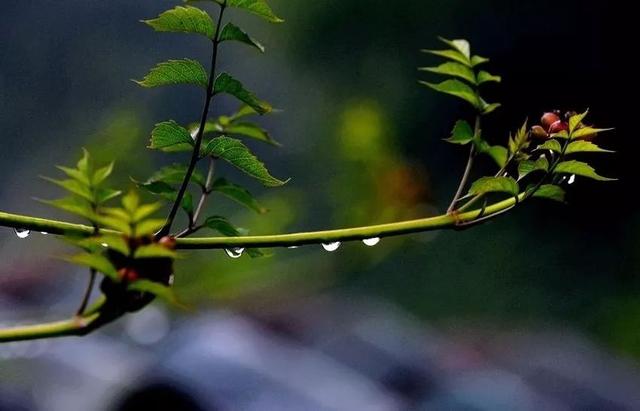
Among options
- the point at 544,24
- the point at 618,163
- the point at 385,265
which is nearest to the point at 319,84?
the point at 385,265

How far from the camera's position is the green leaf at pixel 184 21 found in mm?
450

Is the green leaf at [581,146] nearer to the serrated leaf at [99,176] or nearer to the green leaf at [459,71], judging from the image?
the green leaf at [459,71]

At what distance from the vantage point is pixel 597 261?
11.8 feet

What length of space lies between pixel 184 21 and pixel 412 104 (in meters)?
3.13

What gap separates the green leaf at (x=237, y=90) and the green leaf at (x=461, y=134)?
143mm

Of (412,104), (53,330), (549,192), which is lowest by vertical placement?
(412,104)

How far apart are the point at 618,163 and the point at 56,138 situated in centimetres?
237

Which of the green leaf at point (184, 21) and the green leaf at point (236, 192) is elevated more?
the green leaf at point (184, 21)

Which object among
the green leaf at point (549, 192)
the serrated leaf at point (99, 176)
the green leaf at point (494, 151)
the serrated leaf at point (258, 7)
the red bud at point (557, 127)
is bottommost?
the serrated leaf at point (99, 176)

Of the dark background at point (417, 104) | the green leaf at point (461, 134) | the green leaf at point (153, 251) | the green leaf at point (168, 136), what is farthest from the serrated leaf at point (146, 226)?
the dark background at point (417, 104)

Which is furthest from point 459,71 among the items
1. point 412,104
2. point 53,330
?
point 412,104

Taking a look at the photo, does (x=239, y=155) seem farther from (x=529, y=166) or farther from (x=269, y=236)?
(x=529, y=166)

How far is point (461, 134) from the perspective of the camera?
21.7 inches

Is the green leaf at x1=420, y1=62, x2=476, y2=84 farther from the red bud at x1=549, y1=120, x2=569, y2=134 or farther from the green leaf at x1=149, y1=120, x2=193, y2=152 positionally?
the green leaf at x1=149, y1=120, x2=193, y2=152
